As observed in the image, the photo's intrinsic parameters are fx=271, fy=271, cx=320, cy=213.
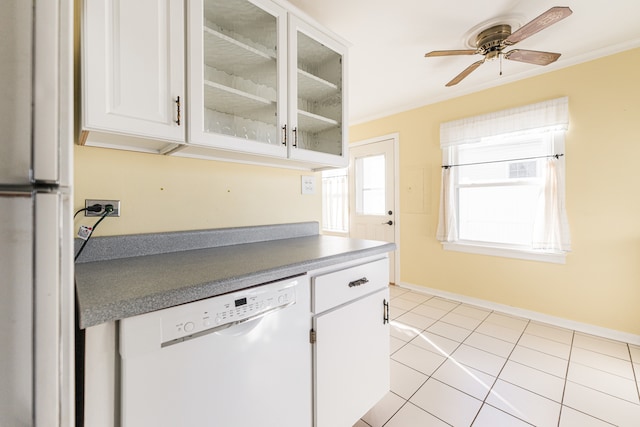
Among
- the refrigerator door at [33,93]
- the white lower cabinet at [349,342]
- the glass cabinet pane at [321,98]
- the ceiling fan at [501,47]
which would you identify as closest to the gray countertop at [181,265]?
the white lower cabinet at [349,342]

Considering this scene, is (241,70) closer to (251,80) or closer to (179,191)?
(251,80)

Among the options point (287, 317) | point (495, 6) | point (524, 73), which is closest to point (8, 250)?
point (287, 317)

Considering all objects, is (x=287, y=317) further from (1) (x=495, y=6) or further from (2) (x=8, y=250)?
(1) (x=495, y=6)

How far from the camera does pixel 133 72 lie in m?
0.97

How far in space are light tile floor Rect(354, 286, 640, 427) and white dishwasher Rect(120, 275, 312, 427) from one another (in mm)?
769

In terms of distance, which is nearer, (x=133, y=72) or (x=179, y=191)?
(x=133, y=72)

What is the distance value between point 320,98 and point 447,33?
1152mm

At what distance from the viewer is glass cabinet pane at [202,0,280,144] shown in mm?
1275

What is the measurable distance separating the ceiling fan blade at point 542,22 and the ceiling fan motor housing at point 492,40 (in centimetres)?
7

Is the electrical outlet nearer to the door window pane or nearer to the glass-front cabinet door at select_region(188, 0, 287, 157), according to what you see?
the glass-front cabinet door at select_region(188, 0, 287, 157)

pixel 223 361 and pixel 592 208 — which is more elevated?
pixel 592 208

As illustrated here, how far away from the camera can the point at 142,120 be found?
1.00 metres

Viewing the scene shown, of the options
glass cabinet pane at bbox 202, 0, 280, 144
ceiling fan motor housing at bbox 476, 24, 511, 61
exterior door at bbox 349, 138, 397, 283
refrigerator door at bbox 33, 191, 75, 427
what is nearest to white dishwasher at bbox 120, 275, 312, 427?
refrigerator door at bbox 33, 191, 75, 427

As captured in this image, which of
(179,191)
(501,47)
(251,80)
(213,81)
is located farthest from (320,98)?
(501,47)
